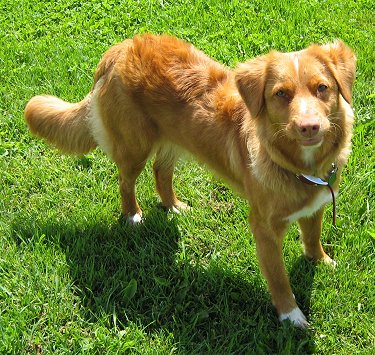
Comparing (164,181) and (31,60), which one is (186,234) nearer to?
(164,181)

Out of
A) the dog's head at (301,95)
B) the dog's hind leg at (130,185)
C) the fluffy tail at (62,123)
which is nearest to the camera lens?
the dog's head at (301,95)

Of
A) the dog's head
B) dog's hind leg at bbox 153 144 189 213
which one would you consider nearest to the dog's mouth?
the dog's head

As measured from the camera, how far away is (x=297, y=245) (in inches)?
142

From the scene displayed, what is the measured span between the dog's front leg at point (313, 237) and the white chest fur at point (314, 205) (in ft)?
0.95

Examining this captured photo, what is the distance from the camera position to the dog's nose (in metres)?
2.52

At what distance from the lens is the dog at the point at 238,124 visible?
2770 millimetres

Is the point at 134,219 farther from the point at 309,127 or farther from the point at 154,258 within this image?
the point at 309,127

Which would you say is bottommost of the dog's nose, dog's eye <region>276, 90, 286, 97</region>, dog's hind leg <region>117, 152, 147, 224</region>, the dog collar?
dog's hind leg <region>117, 152, 147, 224</region>

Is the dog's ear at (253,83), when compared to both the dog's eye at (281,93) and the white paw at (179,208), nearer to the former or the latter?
the dog's eye at (281,93)

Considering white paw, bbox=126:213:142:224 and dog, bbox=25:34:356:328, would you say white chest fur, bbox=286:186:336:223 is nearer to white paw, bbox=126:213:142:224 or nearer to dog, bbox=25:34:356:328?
dog, bbox=25:34:356:328

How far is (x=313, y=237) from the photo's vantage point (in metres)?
3.46

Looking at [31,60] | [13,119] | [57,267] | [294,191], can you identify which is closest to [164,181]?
[57,267]

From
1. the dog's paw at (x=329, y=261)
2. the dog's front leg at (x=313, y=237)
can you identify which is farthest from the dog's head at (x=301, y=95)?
the dog's paw at (x=329, y=261)

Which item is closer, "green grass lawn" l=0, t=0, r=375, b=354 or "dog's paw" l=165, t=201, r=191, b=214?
"green grass lawn" l=0, t=0, r=375, b=354
